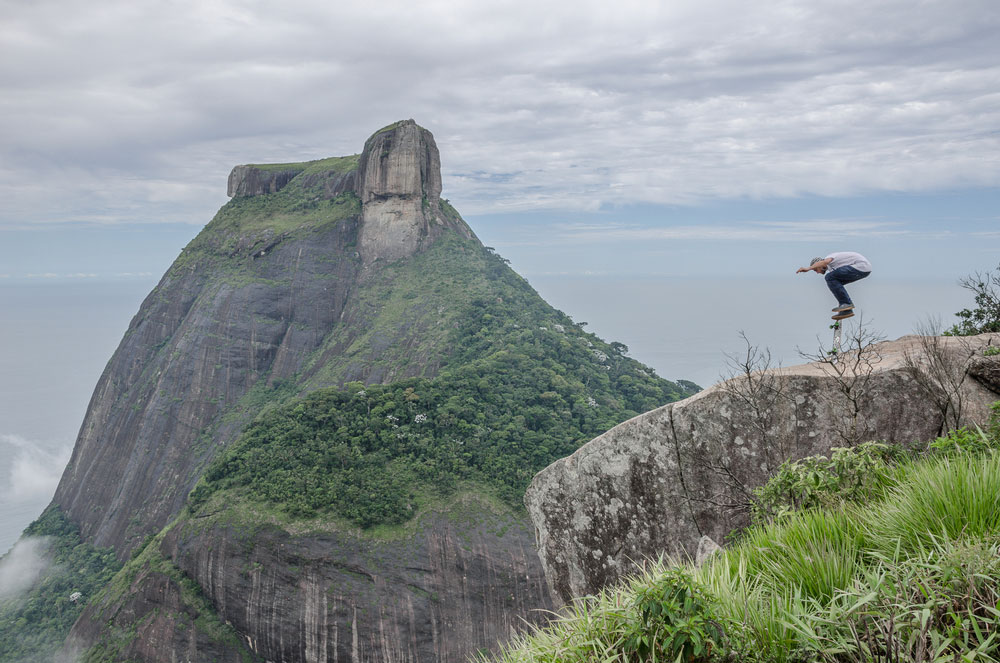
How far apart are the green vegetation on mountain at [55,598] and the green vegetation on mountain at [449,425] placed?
17.9m

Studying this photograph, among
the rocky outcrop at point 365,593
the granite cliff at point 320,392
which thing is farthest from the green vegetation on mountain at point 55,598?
the rocky outcrop at point 365,593

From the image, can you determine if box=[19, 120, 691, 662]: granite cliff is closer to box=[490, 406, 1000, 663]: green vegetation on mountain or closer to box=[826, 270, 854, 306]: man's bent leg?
box=[826, 270, 854, 306]: man's bent leg

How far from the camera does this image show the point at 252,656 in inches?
1128

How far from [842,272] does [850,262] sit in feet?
0.54

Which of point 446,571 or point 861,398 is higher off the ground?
point 861,398

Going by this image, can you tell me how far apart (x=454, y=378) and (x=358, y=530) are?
527 inches

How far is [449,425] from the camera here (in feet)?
115

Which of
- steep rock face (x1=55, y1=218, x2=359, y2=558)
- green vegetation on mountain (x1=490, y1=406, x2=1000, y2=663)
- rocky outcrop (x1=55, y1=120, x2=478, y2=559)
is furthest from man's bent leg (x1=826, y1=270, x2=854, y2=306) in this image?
steep rock face (x1=55, y1=218, x2=359, y2=558)

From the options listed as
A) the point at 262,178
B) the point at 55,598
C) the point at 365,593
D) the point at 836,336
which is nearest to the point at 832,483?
the point at 836,336

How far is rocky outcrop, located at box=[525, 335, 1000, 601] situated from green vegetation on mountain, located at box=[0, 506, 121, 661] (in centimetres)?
4408

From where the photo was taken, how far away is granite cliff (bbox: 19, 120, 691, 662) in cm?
2739

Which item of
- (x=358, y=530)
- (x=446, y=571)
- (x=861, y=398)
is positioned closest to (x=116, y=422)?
(x=358, y=530)

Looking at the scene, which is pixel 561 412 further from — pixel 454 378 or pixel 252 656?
pixel 252 656

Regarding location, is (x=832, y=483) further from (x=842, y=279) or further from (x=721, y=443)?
(x=842, y=279)
